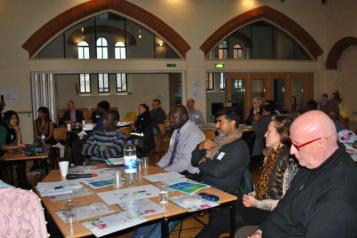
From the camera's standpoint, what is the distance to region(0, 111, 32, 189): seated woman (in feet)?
17.1

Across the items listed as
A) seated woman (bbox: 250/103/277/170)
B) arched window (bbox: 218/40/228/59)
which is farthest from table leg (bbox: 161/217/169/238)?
arched window (bbox: 218/40/228/59)

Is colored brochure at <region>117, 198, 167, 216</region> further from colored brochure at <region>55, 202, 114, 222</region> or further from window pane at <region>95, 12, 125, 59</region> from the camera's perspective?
window pane at <region>95, 12, 125, 59</region>

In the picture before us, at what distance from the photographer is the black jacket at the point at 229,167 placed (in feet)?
9.95

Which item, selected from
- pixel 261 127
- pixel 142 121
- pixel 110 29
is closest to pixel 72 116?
pixel 142 121

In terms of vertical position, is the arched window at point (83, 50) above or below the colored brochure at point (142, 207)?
above

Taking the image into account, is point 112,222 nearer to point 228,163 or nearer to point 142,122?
point 228,163

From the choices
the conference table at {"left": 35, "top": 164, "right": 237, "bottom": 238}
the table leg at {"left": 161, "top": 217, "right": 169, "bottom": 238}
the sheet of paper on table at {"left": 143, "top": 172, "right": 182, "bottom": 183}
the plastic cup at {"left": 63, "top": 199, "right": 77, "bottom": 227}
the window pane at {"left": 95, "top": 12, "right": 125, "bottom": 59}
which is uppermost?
the window pane at {"left": 95, "top": 12, "right": 125, "bottom": 59}

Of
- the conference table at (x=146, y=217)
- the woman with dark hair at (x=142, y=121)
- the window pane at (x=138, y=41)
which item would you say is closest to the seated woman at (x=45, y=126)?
the woman with dark hair at (x=142, y=121)

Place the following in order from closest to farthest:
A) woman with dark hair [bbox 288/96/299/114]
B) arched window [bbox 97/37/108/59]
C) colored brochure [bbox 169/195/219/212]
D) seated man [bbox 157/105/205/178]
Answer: colored brochure [bbox 169/195/219/212] < seated man [bbox 157/105/205/178] < arched window [bbox 97/37/108/59] < woman with dark hair [bbox 288/96/299/114]

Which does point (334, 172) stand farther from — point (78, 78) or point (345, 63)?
point (78, 78)

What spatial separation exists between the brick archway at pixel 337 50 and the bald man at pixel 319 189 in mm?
10459

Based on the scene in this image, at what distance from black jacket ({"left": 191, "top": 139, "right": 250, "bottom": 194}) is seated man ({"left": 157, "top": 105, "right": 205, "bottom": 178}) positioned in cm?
57

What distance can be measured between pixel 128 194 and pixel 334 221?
1.55m

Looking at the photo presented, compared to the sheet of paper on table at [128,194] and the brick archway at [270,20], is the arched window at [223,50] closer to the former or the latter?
the brick archway at [270,20]
